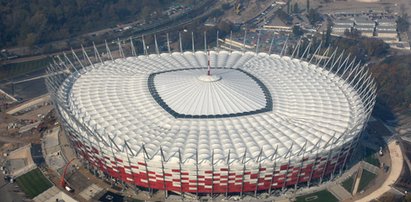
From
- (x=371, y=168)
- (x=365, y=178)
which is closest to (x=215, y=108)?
(x=365, y=178)

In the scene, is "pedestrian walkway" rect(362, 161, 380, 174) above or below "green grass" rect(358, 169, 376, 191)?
above

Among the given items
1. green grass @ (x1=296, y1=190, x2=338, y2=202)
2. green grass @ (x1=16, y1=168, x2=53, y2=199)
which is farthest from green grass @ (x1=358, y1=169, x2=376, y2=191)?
green grass @ (x1=16, y1=168, x2=53, y2=199)

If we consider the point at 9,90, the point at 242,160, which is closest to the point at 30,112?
the point at 9,90

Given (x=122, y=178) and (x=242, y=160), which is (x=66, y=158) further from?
(x=242, y=160)

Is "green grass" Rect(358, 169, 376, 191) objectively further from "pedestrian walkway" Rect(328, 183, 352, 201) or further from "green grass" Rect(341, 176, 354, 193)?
"pedestrian walkway" Rect(328, 183, 352, 201)

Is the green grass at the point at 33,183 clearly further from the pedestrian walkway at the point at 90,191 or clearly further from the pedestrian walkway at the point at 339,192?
the pedestrian walkway at the point at 339,192

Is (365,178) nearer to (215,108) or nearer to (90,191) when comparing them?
(215,108)

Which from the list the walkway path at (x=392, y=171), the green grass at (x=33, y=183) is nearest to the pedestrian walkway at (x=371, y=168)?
the walkway path at (x=392, y=171)
